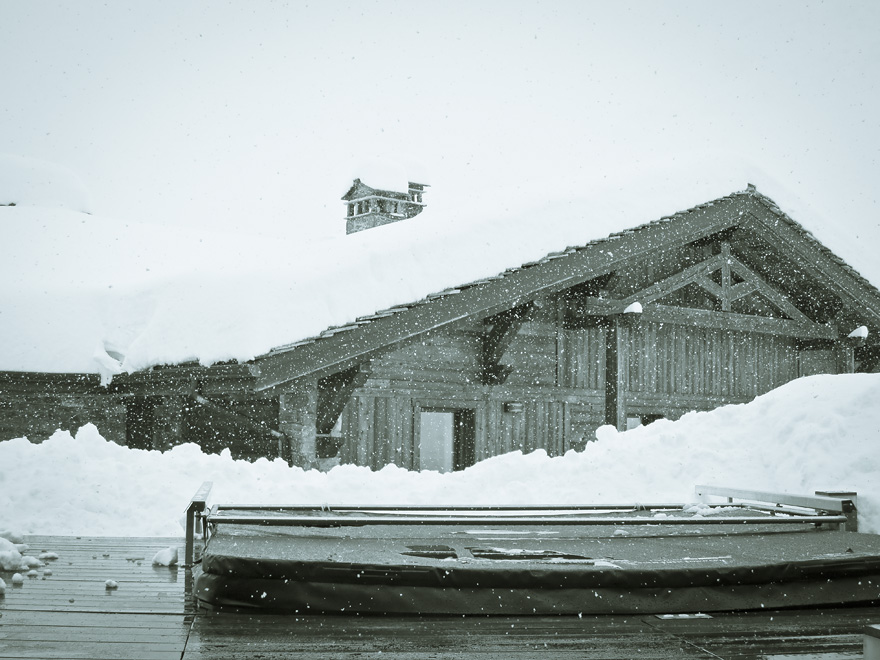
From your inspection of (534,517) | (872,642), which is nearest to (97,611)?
(534,517)

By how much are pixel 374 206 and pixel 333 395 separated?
413 inches

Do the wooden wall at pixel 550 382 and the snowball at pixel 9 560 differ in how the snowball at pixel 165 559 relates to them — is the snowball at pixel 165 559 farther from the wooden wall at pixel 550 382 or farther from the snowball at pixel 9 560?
the wooden wall at pixel 550 382

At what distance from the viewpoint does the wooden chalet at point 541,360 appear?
966 cm

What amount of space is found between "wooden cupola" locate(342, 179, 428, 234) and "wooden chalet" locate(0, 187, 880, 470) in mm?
8455

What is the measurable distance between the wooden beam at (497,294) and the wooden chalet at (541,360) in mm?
19

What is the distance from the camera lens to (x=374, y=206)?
779 inches

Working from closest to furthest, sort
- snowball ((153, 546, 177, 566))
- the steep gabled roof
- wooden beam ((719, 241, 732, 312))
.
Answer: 1. snowball ((153, 546, 177, 566))
2. the steep gabled roof
3. wooden beam ((719, 241, 732, 312))

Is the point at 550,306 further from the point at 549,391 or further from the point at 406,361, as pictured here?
the point at 406,361

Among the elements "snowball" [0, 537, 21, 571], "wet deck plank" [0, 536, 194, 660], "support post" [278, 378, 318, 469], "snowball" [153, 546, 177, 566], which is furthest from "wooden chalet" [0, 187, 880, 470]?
"snowball" [0, 537, 21, 571]

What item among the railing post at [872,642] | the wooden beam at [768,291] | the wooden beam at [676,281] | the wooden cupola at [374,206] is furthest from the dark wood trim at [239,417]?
the wooden cupola at [374,206]

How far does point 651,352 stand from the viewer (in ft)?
42.5

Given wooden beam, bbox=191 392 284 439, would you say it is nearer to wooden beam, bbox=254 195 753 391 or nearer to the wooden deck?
wooden beam, bbox=254 195 753 391

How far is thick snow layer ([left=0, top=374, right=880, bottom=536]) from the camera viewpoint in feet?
23.9

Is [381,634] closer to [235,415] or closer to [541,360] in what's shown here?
[235,415]
